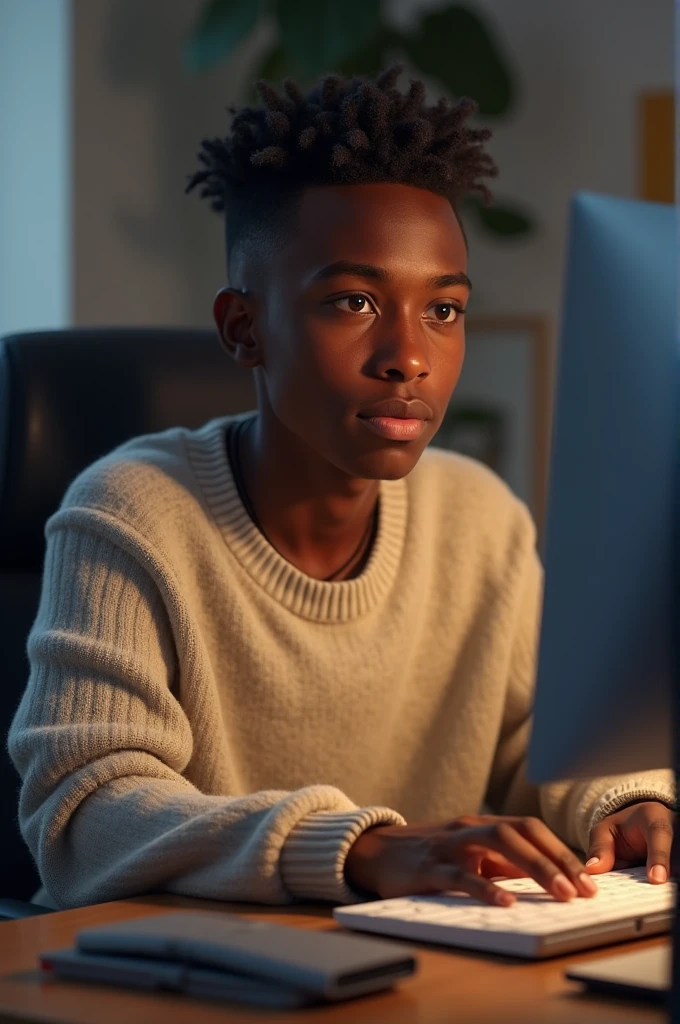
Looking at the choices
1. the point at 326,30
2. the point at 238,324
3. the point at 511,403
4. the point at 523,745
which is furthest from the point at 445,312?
the point at 511,403

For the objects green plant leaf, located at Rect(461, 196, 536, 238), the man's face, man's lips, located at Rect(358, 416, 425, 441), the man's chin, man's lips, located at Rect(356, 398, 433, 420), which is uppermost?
green plant leaf, located at Rect(461, 196, 536, 238)

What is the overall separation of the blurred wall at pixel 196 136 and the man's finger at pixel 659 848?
218cm

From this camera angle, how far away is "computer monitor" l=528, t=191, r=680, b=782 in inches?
27.1

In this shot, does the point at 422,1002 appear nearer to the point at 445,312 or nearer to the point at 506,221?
the point at 445,312

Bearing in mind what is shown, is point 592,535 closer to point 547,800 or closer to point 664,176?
point 547,800

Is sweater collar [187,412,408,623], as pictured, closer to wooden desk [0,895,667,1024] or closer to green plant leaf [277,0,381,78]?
wooden desk [0,895,667,1024]

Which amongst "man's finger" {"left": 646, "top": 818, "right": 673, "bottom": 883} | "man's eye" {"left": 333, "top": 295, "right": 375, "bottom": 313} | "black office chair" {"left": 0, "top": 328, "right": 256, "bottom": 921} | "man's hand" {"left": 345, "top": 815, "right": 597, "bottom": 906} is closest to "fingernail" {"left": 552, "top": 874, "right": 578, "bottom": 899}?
"man's hand" {"left": 345, "top": 815, "right": 597, "bottom": 906}

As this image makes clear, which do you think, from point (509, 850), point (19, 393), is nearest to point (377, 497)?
point (19, 393)

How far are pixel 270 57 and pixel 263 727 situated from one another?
195 centimetres

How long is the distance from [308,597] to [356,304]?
1.00 ft

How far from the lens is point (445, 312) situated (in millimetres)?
1314

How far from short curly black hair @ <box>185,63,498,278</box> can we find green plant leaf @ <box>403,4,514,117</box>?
162 cm

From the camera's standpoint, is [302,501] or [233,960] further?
[302,501]

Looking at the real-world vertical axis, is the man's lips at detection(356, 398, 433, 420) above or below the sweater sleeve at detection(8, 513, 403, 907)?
above
